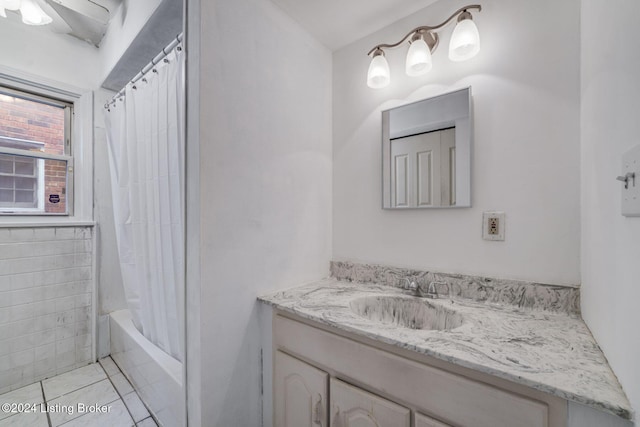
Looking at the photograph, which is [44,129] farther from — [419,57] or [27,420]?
[419,57]

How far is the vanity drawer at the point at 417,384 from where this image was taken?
670 mm

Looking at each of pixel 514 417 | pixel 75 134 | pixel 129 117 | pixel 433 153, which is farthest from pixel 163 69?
pixel 514 417

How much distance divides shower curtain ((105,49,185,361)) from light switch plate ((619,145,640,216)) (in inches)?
54.4

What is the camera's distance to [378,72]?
1.44 metres

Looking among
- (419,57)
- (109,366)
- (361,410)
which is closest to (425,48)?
(419,57)

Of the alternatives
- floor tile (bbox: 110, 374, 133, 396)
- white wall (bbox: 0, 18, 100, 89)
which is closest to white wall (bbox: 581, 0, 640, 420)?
floor tile (bbox: 110, 374, 133, 396)

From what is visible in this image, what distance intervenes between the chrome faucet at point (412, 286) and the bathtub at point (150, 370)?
1169 millimetres

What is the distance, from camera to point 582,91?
99cm

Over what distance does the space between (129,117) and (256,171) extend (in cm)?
97

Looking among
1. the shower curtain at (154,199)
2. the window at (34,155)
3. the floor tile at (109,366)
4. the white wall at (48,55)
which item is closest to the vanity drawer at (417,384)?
the shower curtain at (154,199)

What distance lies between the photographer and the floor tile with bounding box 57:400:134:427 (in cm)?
143

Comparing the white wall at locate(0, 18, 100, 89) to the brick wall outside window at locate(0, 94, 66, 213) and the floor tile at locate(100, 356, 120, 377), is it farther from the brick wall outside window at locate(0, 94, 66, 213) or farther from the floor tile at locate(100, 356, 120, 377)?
the floor tile at locate(100, 356, 120, 377)

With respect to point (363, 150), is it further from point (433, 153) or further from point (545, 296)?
point (545, 296)

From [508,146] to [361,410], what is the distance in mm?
1220
